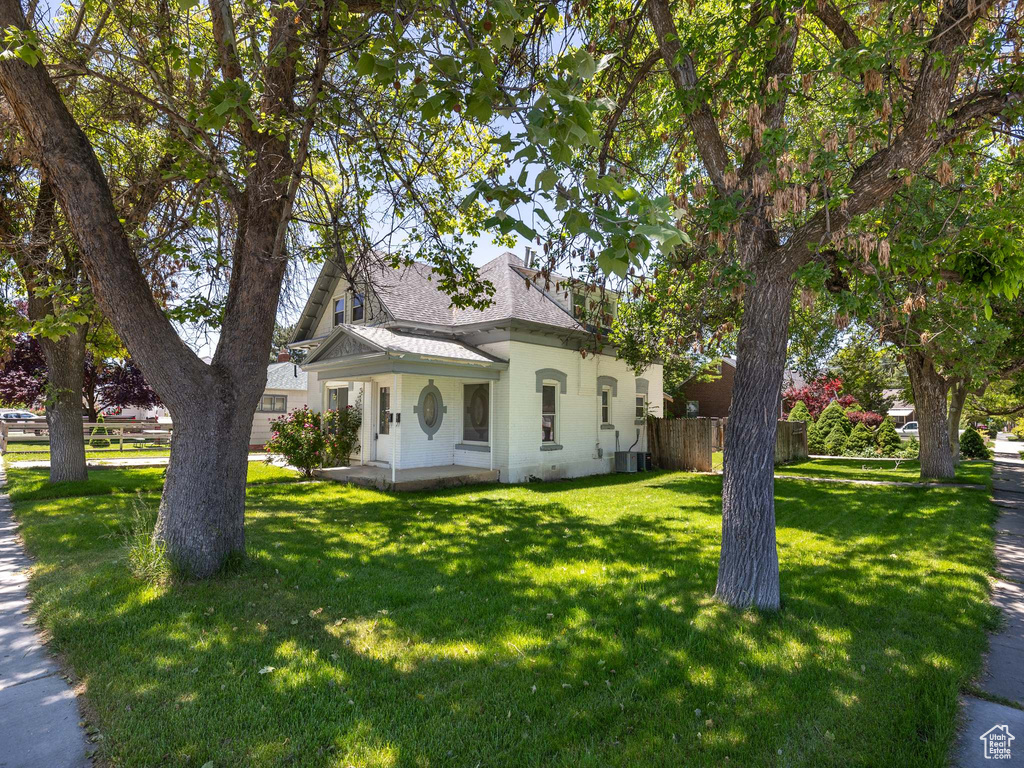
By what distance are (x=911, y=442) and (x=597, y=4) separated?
30282 mm

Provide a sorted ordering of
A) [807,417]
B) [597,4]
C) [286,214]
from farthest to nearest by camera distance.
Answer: [807,417], [597,4], [286,214]

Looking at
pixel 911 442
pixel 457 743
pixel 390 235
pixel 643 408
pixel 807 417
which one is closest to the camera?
pixel 457 743

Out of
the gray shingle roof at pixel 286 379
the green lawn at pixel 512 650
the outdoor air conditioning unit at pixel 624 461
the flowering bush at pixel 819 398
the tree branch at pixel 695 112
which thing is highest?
the tree branch at pixel 695 112

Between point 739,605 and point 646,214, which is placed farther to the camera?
point 739,605

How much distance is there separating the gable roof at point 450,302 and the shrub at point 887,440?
19996 millimetres

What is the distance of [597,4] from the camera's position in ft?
19.5

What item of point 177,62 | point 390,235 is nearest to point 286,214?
point 177,62

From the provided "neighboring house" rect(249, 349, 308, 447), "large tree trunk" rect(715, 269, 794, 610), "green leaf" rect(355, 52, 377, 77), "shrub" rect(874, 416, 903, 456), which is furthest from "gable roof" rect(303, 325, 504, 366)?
"shrub" rect(874, 416, 903, 456)

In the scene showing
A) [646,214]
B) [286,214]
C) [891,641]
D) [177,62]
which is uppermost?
[177,62]

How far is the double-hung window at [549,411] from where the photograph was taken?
607 inches

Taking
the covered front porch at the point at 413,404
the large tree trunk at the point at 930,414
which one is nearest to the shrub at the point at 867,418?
the large tree trunk at the point at 930,414

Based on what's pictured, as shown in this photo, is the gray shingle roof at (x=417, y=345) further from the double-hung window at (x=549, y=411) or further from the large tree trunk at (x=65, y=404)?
the large tree trunk at (x=65, y=404)

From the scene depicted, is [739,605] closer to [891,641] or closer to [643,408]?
[891,641]

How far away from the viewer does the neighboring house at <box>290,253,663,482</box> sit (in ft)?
43.9
